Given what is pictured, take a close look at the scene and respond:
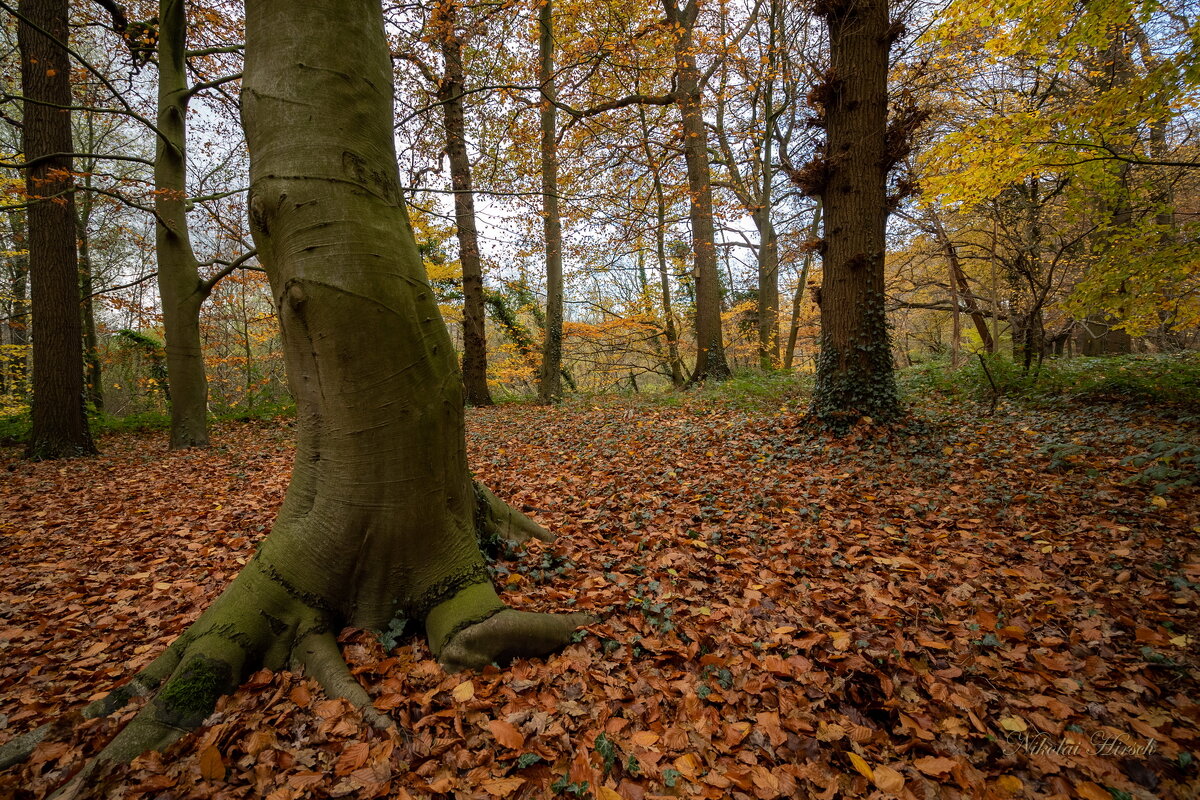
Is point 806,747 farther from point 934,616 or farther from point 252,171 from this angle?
point 252,171

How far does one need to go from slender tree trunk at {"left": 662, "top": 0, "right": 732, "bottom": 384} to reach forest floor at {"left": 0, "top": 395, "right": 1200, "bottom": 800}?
655 cm

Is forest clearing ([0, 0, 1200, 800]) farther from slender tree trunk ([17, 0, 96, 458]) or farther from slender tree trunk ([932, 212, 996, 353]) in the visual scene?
slender tree trunk ([932, 212, 996, 353])

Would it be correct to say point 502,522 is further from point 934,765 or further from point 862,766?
point 934,765

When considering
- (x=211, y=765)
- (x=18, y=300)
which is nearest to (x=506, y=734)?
(x=211, y=765)

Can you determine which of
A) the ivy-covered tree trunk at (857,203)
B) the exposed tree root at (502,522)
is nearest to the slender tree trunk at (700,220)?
the ivy-covered tree trunk at (857,203)

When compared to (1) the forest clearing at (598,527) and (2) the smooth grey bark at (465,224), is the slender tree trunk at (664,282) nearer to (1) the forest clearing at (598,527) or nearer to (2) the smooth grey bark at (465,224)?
Result: (2) the smooth grey bark at (465,224)

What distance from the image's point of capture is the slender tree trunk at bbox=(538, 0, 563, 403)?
34.0ft

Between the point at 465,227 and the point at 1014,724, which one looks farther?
the point at 465,227

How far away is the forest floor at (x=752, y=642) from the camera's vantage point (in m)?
1.88

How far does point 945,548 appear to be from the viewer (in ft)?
11.5

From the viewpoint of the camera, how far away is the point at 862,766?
192 centimetres

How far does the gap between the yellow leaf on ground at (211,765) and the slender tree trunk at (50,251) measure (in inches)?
347

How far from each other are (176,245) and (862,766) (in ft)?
35.0

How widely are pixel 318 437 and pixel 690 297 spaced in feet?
51.5
